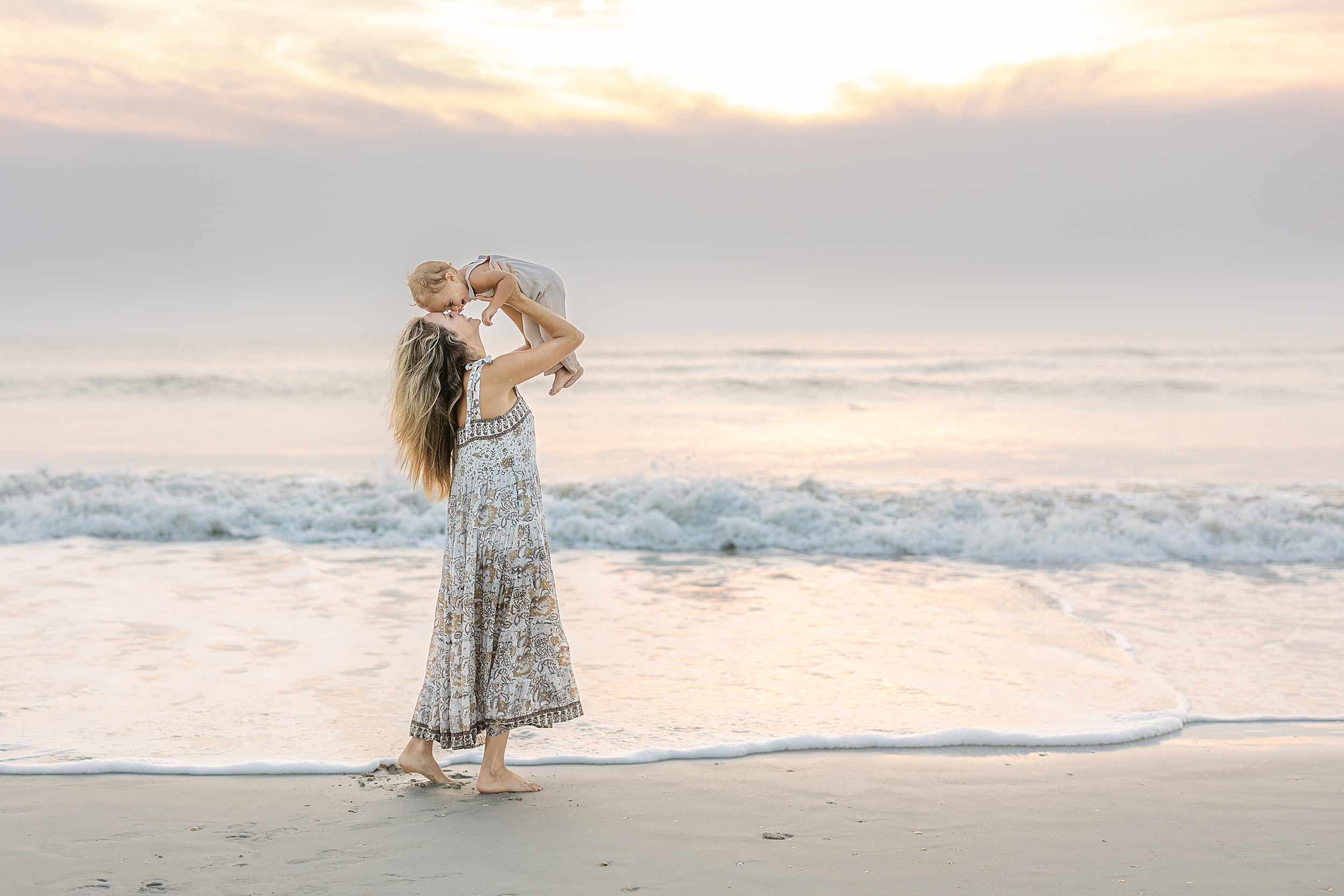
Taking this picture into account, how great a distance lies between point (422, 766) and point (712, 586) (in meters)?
4.47

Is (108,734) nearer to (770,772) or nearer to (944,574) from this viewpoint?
(770,772)

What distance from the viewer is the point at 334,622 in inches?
257

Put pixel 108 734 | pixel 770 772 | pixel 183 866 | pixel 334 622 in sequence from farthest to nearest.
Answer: pixel 334 622
pixel 108 734
pixel 770 772
pixel 183 866

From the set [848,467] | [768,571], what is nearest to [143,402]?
[848,467]

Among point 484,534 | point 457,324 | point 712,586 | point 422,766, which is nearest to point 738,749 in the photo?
point 422,766

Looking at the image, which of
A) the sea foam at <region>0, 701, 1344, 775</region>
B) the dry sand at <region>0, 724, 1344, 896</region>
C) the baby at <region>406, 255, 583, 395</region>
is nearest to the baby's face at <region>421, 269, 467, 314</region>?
the baby at <region>406, 255, 583, 395</region>

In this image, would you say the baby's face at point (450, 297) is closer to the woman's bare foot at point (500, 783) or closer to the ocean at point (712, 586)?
the woman's bare foot at point (500, 783)

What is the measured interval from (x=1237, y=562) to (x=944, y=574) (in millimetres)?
2842

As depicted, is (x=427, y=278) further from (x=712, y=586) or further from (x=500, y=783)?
(x=712, y=586)

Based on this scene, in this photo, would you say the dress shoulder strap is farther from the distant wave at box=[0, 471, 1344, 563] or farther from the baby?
the distant wave at box=[0, 471, 1344, 563]

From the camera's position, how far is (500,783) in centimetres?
368

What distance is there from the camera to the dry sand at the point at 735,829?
9.76 ft

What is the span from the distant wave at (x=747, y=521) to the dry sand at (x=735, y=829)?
5594 millimetres

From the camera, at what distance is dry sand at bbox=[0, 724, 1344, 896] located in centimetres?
297
